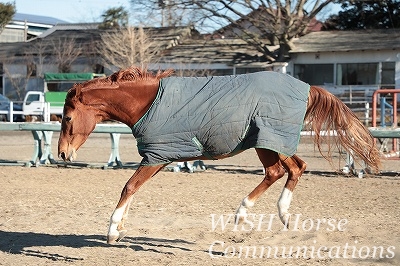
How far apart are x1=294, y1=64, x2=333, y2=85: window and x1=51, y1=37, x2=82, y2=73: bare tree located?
1374 cm

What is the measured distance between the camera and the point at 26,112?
3130 centimetres

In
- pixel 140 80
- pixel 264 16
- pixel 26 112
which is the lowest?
pixel 26 112

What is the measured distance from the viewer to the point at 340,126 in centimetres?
727

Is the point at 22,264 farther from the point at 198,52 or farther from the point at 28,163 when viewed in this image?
the point at 198,52

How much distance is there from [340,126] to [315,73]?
30.9 m

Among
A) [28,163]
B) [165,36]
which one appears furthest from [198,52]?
[28,163]

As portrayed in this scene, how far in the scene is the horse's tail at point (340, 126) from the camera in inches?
283

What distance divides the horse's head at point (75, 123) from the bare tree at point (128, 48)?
28.0 m

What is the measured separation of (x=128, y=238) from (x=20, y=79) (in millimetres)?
37917

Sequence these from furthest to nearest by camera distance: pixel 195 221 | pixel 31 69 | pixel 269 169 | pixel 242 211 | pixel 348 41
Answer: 1. pixel 31 69
2. pixel 348 41
3. pixel 195 221
4. pixel 269 169
5. pixel 242 211

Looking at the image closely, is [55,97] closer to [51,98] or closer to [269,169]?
[51,98]

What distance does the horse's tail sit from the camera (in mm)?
7199

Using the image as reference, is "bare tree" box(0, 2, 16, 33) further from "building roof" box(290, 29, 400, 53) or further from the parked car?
"building roof" box(290, 29, 400, 53)

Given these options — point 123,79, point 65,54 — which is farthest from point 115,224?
point 65,54
